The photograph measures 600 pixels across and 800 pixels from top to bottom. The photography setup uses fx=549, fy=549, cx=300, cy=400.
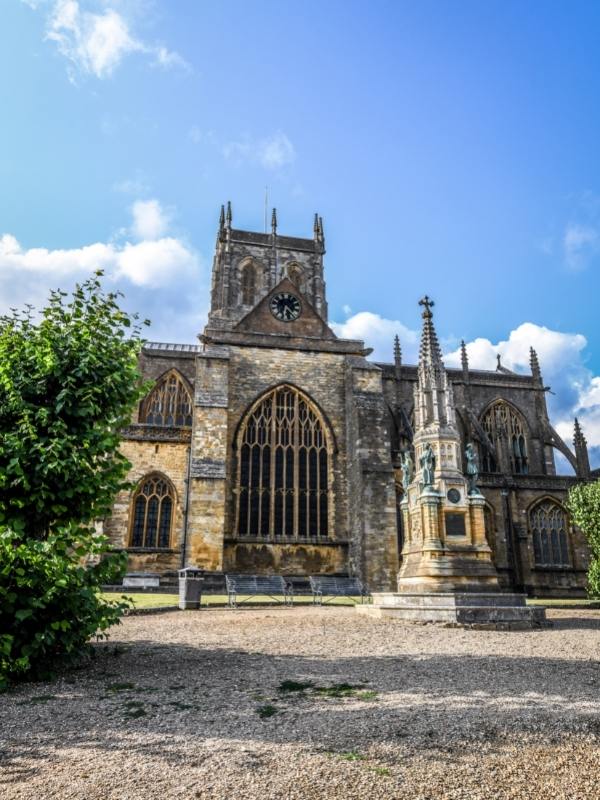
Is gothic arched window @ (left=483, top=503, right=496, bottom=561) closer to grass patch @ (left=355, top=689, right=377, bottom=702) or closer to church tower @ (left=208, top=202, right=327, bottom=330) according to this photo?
church tower @ (left=208, top=202, right=327, bottom=330)

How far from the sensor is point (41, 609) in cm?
568

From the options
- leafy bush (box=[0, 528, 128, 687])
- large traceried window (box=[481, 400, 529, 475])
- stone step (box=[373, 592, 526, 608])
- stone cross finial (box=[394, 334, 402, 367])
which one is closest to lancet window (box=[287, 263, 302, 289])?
stone cross finial (box=[394, 334, 402, 367])

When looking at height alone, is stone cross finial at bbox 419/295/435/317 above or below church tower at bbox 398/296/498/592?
above

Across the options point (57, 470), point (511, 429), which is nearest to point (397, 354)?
point (511, 429)

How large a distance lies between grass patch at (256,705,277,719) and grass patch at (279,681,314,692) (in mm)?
677

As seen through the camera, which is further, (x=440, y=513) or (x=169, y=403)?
(x=169, y=403)

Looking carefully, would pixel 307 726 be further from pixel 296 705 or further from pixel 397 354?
pixel 397 354

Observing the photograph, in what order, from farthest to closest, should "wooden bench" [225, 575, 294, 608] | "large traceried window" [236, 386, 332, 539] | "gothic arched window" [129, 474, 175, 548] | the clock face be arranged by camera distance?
the clock face, "large traceried window" [236, 386, 332, 539], "gothic arched window" [129, 474, 175, 548], "wooden bench" [225, 575, 294, 608]

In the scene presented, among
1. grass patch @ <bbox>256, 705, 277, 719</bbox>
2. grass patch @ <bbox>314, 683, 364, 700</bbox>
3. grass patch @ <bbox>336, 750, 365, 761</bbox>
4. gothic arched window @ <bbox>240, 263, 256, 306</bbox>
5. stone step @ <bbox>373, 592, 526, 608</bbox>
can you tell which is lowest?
grass patch @ <bbox>314, 683, 364, 700</bbox>

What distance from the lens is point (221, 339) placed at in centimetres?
2438

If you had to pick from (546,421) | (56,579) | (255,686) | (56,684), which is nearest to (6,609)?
Result: (56,579)

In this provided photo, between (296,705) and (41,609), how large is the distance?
2898mm

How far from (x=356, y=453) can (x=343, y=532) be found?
3310 millimetres

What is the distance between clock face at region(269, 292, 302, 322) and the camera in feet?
87.8
